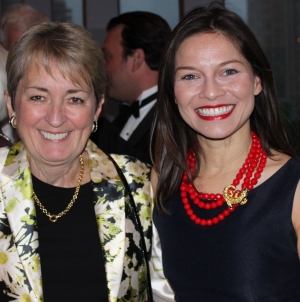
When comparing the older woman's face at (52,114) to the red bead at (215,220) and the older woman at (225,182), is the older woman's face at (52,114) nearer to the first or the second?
the older woman at (225,182)

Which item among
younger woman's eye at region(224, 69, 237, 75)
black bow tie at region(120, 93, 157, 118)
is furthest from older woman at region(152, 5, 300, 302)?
black bow tie at region(120, 93, 157, 118)

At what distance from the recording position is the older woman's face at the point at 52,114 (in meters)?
2.35

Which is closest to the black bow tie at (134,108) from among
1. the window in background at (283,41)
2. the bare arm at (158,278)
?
the window in background at (283,41)

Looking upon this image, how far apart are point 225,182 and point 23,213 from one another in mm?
786

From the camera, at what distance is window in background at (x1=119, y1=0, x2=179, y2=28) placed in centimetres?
573

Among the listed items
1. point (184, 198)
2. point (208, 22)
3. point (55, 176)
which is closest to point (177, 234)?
point (184, 198)

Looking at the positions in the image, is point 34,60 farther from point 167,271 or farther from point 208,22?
point 167,271

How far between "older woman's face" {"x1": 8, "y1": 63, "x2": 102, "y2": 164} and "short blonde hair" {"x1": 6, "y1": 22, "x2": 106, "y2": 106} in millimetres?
26

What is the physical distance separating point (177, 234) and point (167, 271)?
152mm

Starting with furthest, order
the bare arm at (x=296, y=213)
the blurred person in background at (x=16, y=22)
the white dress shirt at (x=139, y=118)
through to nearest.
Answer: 1. the blurred person in background at (x=16, y=22)
2. the white dress shirt at (x=139, y=118)
3. the bare arm at (x=296, y=213)

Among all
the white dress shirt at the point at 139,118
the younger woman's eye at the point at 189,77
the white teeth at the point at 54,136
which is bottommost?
the white dress shirt at the point at 139,118

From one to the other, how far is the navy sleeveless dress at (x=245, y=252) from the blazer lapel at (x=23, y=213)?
525mm

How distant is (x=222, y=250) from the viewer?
2.29 metres

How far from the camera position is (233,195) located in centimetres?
233
